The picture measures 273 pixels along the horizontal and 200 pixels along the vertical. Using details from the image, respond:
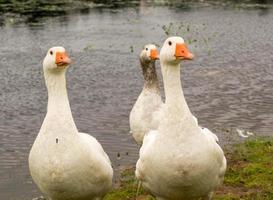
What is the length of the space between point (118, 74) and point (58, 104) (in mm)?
17073

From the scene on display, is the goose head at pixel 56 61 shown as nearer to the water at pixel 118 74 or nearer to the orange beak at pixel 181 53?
the orange beak at pixel 181 53

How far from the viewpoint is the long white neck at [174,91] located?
840cm

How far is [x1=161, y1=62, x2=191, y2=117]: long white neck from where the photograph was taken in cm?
840

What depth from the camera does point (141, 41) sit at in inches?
1352

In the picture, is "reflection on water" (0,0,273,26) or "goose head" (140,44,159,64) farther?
"reflection on water" (0,0,273,26)

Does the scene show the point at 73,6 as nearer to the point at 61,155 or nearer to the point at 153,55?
the point at 153,55

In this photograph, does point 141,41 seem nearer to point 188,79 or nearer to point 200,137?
point 188,79

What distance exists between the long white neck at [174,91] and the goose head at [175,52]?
0.11 meters

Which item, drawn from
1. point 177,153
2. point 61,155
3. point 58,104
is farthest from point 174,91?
point 61,155

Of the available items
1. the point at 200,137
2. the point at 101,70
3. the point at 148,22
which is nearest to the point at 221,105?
the point at 101,70

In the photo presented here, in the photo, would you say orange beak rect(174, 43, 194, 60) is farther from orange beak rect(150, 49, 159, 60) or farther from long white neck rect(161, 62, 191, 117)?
orange beak rect(150, 49, 159, 60)

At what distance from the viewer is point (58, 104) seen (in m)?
8.68

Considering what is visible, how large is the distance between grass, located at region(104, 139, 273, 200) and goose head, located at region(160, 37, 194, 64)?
3.64 metres

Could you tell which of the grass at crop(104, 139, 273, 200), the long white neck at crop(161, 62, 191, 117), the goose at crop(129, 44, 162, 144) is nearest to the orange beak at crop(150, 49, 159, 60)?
the goose at crop(129, 44, 162, 144)
